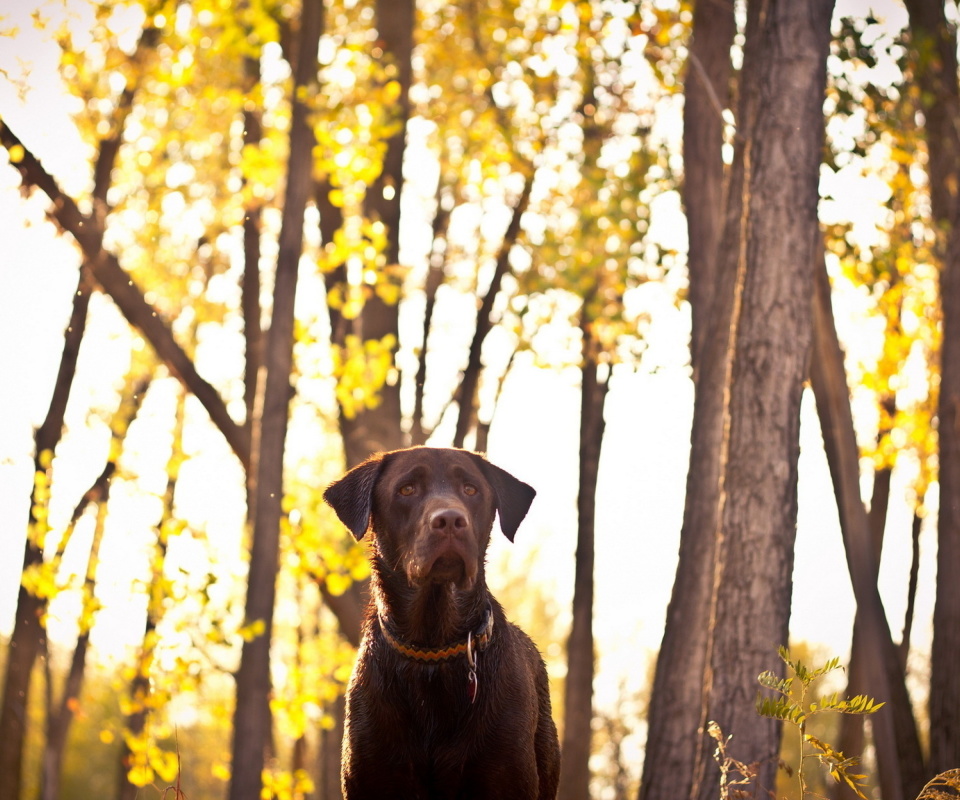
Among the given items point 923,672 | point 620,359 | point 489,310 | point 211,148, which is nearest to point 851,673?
point 620,359

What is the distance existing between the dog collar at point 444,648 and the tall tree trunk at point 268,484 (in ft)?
17.7

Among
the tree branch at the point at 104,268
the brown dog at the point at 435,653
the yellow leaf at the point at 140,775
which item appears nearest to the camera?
the brown dog at the point at 435,653

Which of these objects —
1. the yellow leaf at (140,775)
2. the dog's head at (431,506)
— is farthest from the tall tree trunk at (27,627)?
the dog's head at (431,506)

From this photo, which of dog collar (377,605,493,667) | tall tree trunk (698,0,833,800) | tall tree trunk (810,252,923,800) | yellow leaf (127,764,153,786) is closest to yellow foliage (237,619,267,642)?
yellow leaf (127,764,153,786)

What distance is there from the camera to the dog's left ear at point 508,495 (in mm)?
5449

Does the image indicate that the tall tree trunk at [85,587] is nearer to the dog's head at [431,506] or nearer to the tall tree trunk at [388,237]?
the tall tree trunk at [388,237]

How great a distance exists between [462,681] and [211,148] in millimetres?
15853

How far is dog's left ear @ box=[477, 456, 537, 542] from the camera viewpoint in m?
5.45

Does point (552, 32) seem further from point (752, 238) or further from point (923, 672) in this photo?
point (923, 672)

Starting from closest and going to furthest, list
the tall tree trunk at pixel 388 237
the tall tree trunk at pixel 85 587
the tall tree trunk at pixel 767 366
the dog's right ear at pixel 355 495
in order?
the dog's right ear at pixel 355 495 < the tall tree trunk at pixel 767 366 < the tall tree trunk at pixel 388 237 < the tall tree trunk at pixel 85 587

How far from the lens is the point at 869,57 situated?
10086 mm

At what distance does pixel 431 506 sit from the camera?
4.95 m

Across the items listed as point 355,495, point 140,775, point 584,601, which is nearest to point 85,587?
point 140,775

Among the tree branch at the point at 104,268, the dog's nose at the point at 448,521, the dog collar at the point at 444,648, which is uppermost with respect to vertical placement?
the tree branch at the point at 104,268
